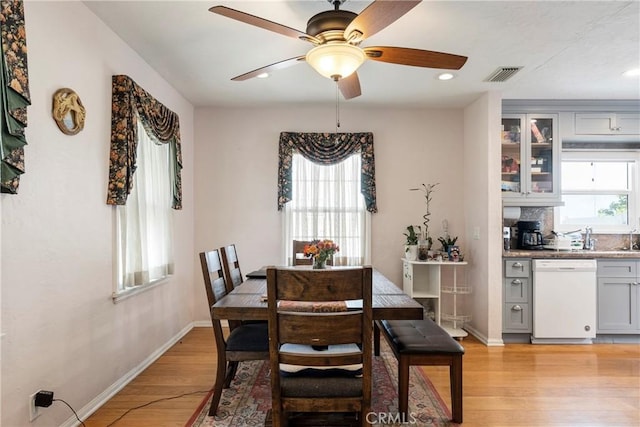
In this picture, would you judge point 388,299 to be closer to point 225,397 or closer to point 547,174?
point 225,397

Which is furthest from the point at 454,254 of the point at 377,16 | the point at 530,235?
the point at 377,16

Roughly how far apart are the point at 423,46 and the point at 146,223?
265cm

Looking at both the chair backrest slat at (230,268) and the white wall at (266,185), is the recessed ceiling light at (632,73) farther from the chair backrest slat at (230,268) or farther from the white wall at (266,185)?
the chair backrest slat at (230,268)

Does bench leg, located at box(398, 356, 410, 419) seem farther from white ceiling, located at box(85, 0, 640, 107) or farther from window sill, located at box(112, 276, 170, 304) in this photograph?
white ceiling, located at box(85, 0, 640, 107)

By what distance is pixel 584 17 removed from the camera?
2.28 metres

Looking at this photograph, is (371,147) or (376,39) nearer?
(376,39)

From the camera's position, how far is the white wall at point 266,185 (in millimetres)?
4203

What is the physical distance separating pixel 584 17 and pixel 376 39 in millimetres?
1339

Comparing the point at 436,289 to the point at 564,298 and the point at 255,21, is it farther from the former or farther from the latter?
the point at 255,21

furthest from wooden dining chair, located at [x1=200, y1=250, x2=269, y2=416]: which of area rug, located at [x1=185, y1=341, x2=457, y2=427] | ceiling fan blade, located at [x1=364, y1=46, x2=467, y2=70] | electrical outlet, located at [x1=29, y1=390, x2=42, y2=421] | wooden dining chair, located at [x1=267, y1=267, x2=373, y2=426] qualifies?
ceiling fan blade, located at [x1=364, y1=46, x2=467, y2=70]

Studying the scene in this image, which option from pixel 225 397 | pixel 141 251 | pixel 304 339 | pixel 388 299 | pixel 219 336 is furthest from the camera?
pixel 141 251

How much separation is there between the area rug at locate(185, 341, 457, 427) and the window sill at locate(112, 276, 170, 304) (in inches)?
37.5

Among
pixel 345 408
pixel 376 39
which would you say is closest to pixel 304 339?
pixel 345 408

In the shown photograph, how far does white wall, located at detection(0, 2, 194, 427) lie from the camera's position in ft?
5.64
